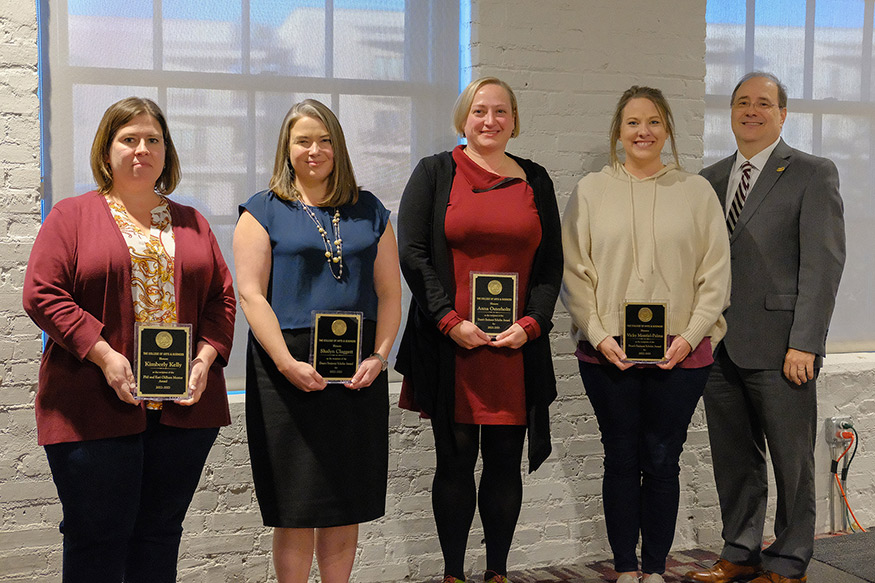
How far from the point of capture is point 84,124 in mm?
2924

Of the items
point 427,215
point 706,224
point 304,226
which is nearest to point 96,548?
point 304,226

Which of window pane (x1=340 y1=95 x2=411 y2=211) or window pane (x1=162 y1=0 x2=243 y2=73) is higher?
window pane (x1=162 y1=0 x2=243 y2=73)

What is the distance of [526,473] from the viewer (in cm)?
343

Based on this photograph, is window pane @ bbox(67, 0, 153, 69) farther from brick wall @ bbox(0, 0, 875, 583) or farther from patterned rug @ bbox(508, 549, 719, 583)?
patterned rug @ bbox(508, 549, 719, 583)

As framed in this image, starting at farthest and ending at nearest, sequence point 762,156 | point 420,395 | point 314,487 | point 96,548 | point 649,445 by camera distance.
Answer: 1. point 762,156
2. point 649,445
3. point 420,395
4. point 314,487
5. point 96,548

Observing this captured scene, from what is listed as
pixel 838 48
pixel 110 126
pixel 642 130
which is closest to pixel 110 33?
pixel 110 126

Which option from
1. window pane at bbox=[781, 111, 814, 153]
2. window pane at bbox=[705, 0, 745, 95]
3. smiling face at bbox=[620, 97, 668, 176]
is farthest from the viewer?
window pane at bbox=[781, 111, 814, 153]

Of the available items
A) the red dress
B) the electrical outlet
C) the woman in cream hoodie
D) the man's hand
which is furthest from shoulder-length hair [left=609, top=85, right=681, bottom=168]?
the electrical outlet

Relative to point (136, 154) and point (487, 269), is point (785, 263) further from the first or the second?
point (136, 154)

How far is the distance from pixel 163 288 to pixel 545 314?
116 centimetres

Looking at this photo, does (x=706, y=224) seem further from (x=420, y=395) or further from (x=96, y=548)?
(x=96, y=548)

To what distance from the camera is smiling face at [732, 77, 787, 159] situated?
3143 millimetres

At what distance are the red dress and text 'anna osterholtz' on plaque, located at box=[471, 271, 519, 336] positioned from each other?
50 mm

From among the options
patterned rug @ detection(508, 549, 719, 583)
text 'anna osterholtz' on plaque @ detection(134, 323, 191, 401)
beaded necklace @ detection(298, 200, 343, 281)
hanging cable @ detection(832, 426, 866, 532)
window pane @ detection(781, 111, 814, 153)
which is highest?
window pane @ detection(781, 111, 814, 153)
